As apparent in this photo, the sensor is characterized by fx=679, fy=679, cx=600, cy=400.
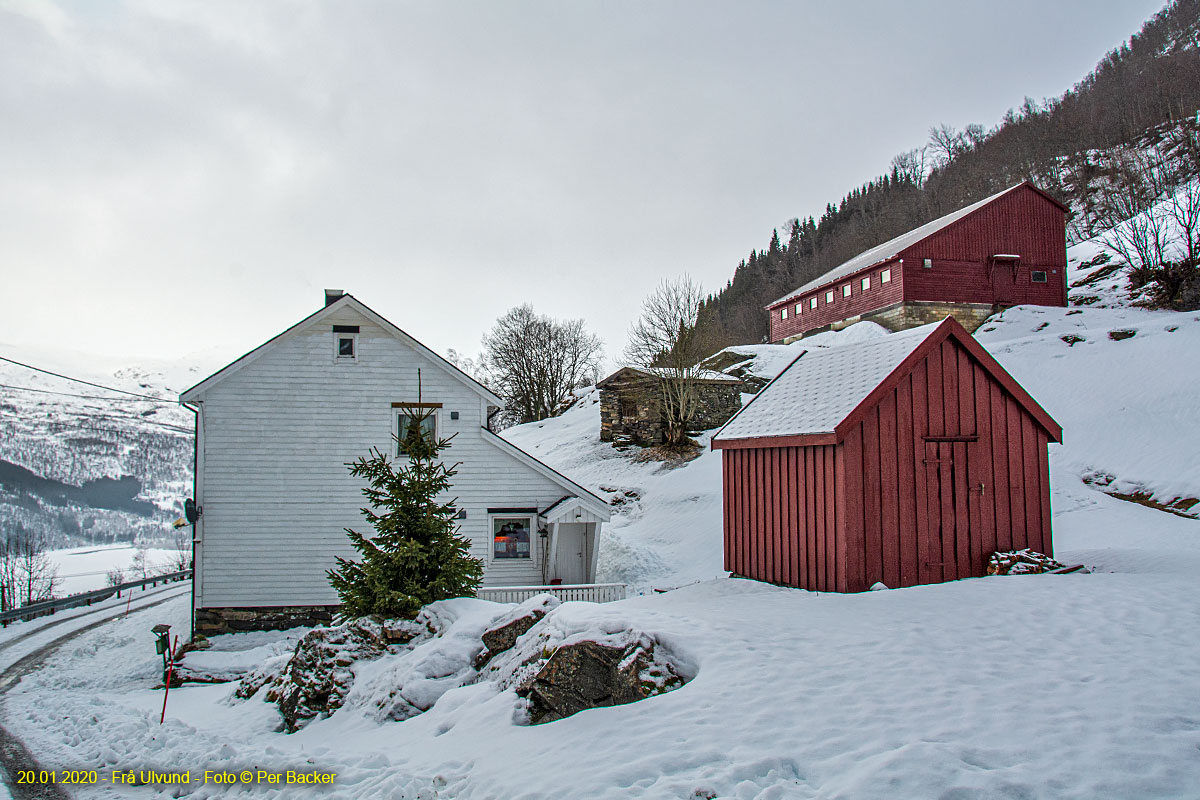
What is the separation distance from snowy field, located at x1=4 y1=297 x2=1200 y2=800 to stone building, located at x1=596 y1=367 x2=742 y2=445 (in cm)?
1941

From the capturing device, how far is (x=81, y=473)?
8781cm

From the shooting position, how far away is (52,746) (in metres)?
9.62

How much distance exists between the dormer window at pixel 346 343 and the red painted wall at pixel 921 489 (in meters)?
11.2

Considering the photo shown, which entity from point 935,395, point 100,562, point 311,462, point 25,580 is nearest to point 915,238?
point 935,395

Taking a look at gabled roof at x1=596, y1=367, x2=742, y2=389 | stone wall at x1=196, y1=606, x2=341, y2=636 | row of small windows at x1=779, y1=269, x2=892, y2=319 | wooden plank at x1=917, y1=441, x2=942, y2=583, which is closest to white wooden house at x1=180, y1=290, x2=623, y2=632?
stone wall at x1=196, y1=606, x2=341, y2=636

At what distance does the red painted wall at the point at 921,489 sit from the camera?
1041 centimetres

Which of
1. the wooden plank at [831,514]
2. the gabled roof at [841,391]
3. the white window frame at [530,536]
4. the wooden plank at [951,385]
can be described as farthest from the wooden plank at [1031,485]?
the white window frame at [530,536]

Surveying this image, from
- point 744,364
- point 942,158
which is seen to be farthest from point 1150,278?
point 942,158

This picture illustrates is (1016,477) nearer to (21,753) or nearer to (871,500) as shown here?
(871,500)

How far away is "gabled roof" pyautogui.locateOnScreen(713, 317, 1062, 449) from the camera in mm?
10641

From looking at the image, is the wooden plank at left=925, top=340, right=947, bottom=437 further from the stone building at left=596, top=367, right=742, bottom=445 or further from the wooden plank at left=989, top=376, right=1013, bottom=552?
the stone building at left=596, top=367, right=742, bottom=445

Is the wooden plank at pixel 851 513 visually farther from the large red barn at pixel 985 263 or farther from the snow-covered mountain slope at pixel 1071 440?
the large red barn at pixel 985 263

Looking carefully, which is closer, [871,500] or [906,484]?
[871,500]

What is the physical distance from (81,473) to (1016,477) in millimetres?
106758
